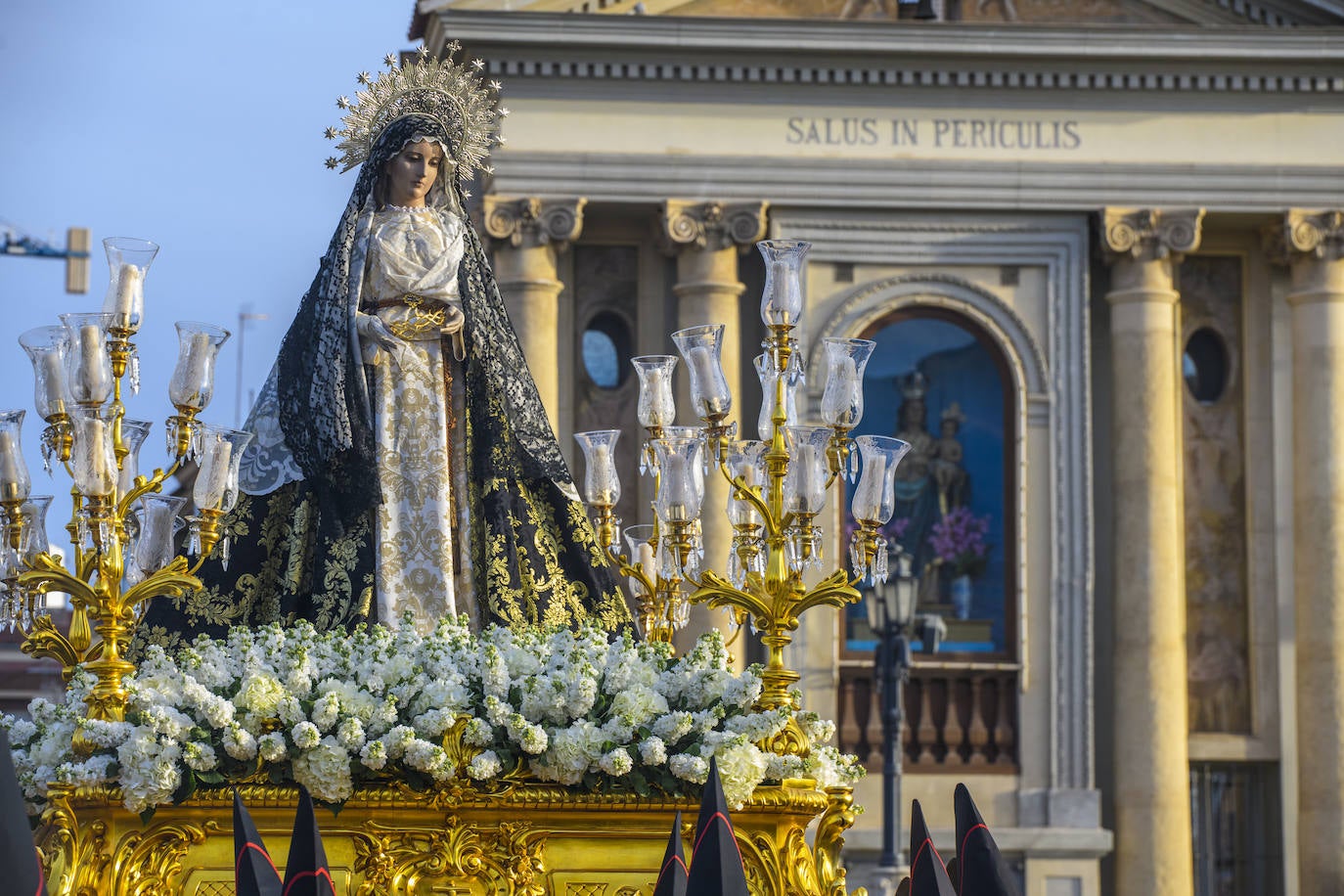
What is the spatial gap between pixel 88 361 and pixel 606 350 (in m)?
14.6

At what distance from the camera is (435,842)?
7000 millimetres

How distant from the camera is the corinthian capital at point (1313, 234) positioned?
21.9 meters

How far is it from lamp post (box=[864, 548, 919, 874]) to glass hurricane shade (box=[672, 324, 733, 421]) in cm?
931

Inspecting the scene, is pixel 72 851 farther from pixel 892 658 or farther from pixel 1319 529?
pixel 1319 529

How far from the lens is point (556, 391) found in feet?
70.7

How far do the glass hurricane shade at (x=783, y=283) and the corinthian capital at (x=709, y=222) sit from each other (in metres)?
13.0

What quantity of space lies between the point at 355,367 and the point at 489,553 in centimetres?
77

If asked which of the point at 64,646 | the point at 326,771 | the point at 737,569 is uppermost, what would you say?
the point at 737,569

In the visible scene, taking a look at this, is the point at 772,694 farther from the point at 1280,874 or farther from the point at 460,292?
the point at 1280,874

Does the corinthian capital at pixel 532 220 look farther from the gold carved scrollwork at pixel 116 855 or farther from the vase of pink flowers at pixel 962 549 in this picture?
the gold carved scrollwork at pixel 116 855

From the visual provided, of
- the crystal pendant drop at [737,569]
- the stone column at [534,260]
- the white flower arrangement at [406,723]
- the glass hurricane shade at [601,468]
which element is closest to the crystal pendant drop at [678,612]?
the glass hurricane shade at [601,468]

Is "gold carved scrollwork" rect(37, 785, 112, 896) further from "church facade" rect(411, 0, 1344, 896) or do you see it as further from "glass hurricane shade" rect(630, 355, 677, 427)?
"church facade" rect(411, 0, 1344, 896)

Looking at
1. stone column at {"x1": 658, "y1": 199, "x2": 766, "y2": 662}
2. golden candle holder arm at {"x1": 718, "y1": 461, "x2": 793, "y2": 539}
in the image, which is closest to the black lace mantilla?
golden candle holder arm at {"x1": 718, "y1": 461, "x2": 793, "y2": 539}

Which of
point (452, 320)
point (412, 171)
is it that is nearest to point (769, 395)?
point (452, 320)
